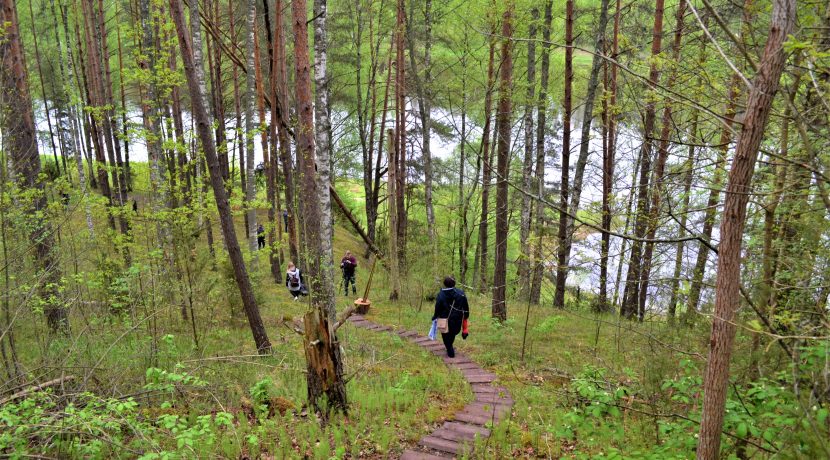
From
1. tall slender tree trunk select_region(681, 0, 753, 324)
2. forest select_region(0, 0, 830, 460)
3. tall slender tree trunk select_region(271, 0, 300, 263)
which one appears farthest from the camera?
tall slender tree trunk select_region(271, 0, 300, 263)

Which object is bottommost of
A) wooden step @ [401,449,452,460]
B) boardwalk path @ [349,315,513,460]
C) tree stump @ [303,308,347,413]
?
boardwalk path @ [349,315,513,460]

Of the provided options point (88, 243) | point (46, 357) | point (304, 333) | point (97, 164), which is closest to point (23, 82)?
point (97, 164)

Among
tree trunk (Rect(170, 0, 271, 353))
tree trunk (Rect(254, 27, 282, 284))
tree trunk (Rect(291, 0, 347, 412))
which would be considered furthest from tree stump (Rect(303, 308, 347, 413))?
tree trunk (Rect(254, 27, 282, 284))

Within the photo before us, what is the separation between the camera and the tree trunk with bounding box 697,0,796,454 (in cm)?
210

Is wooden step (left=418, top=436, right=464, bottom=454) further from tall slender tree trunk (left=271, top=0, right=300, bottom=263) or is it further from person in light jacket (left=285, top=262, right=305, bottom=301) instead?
person in light jacket (left=285, top=262, right=305, bottom=301)

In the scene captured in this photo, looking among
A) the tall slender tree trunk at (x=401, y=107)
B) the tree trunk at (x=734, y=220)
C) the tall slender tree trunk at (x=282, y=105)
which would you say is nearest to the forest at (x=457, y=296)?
the tree trunk at (x=734, y=220)

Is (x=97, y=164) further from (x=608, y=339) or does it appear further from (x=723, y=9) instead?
(x=723, y=9)

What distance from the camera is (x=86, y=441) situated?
4.80m

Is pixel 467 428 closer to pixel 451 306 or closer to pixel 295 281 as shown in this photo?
pixel 451 306

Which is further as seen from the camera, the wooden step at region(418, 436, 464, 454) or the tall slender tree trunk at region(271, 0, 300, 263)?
the tall slender tree trunk at region(271, 0, 300, 263)

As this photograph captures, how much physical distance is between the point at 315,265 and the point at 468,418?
4.60 metres

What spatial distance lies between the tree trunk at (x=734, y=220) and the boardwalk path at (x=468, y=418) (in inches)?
127

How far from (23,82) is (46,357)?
6541 millimetres

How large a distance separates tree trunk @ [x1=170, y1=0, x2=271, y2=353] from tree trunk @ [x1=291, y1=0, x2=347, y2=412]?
4.12 ft
